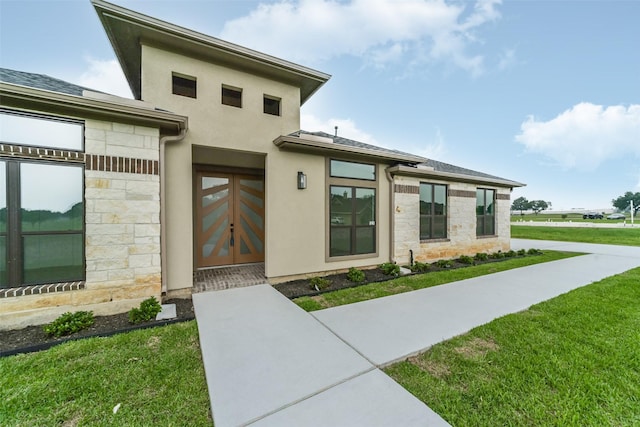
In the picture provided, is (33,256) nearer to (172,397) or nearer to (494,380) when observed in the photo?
(172,397)

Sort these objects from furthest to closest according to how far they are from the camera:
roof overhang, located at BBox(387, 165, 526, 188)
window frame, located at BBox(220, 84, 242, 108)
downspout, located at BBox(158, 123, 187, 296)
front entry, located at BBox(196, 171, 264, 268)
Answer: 1. roof overhang, located at BBox(387, 165, 526, 188)
2. front entry, located at BBox(196, 171, 264, 268)
3. window frame, located at BBox(220, 84, 242, 108)
4. downspout, located at BBox(158, 123, 187, 296)

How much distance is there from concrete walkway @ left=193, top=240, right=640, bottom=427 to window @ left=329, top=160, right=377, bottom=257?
2172mm

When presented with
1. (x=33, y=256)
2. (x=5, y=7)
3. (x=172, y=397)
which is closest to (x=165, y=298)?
(x=33, y=256)

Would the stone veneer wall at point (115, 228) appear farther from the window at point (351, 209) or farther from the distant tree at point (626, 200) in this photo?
the distant tree at point (626, 200)

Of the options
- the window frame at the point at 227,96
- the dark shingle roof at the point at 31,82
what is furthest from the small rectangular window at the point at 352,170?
the dark shingle roof at the point at 31,82

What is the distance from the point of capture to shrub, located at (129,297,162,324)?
3719mm

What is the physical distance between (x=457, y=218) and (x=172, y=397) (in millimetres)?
9614

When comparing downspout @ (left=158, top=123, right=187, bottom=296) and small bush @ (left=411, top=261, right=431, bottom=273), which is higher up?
downspout @ (left=158, top=123, right=187, bottom=296)

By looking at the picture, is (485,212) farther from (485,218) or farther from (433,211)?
(433,211)

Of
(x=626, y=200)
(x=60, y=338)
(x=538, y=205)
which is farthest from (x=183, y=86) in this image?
(x=626, y=200)

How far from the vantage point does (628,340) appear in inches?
123

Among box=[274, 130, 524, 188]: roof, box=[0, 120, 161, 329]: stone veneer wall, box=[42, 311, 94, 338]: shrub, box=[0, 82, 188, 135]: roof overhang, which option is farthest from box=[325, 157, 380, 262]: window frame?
box=[42, 311, 94, 338]: shrub

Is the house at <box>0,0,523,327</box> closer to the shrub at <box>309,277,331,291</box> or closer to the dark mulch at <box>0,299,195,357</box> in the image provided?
the dark mulch at <box>0,299,195,357</box>

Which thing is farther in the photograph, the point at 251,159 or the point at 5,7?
the point at 251,159
